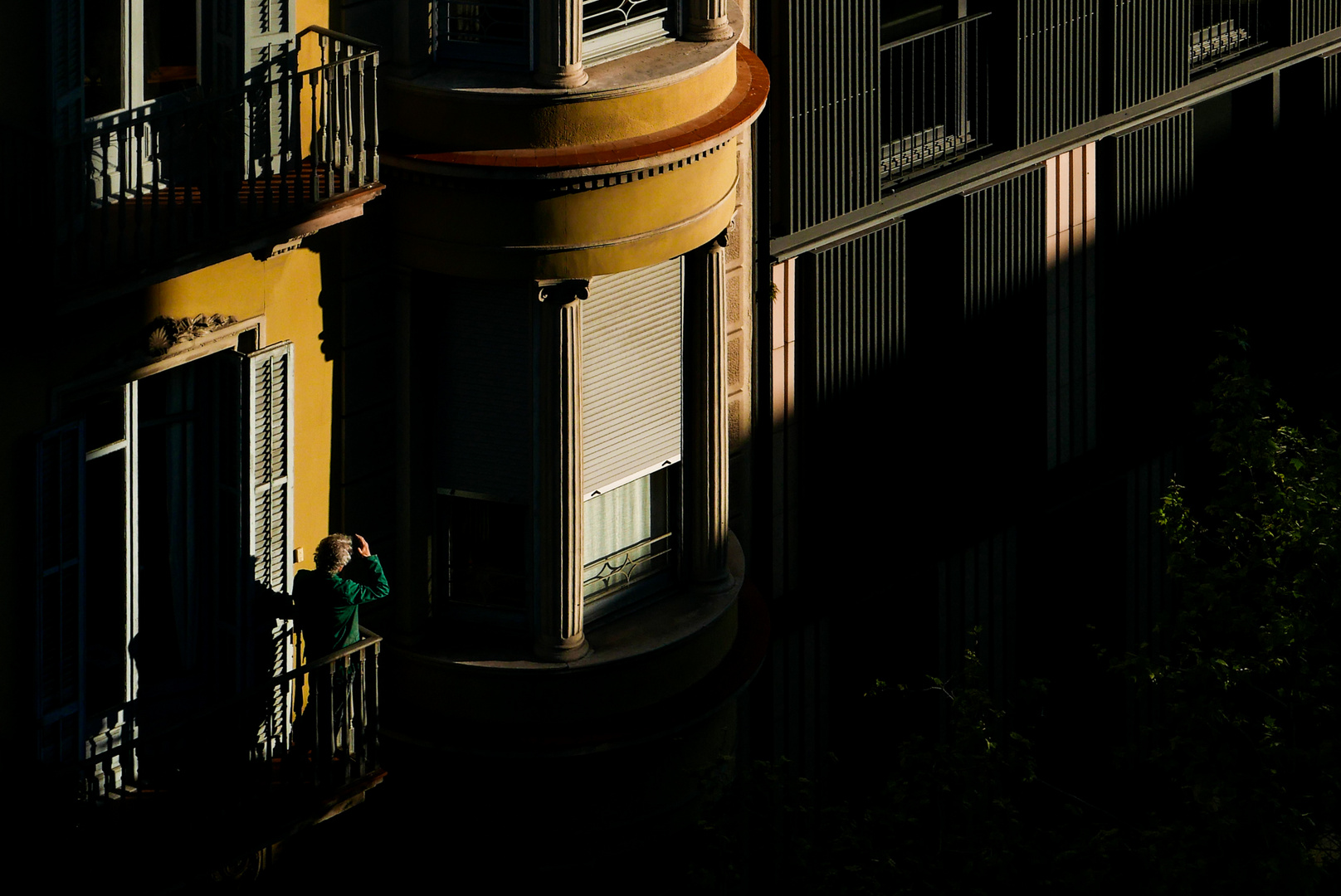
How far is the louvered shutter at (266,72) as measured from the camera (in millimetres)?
20047

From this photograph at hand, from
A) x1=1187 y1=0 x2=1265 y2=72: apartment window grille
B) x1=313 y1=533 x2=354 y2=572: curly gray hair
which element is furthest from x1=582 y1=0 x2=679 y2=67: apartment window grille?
x1=1187 y1=0 x2=1265 y2=72: apartment window grille

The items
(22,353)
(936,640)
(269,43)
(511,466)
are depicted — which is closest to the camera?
(22,353)

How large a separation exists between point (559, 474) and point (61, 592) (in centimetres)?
439

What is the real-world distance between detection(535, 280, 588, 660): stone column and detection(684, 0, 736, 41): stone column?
248 cm

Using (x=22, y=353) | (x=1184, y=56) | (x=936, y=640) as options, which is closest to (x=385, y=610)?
(x=22, y=353)

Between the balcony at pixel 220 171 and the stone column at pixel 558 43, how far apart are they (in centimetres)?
137

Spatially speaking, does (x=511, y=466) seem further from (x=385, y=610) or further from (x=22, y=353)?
(x=22, y=353)

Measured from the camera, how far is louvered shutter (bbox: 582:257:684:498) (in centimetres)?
2234

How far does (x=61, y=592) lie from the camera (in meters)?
19.7

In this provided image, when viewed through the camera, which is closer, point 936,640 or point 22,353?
point 22,353

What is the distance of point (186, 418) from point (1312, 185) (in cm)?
1884

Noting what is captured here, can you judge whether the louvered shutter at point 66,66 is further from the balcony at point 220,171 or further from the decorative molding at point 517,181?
the decorative molding at point 517,181

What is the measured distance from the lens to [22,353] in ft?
62.4

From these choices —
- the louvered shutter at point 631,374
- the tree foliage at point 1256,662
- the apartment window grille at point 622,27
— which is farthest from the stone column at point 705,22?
the tree foliage at point 1256,662
